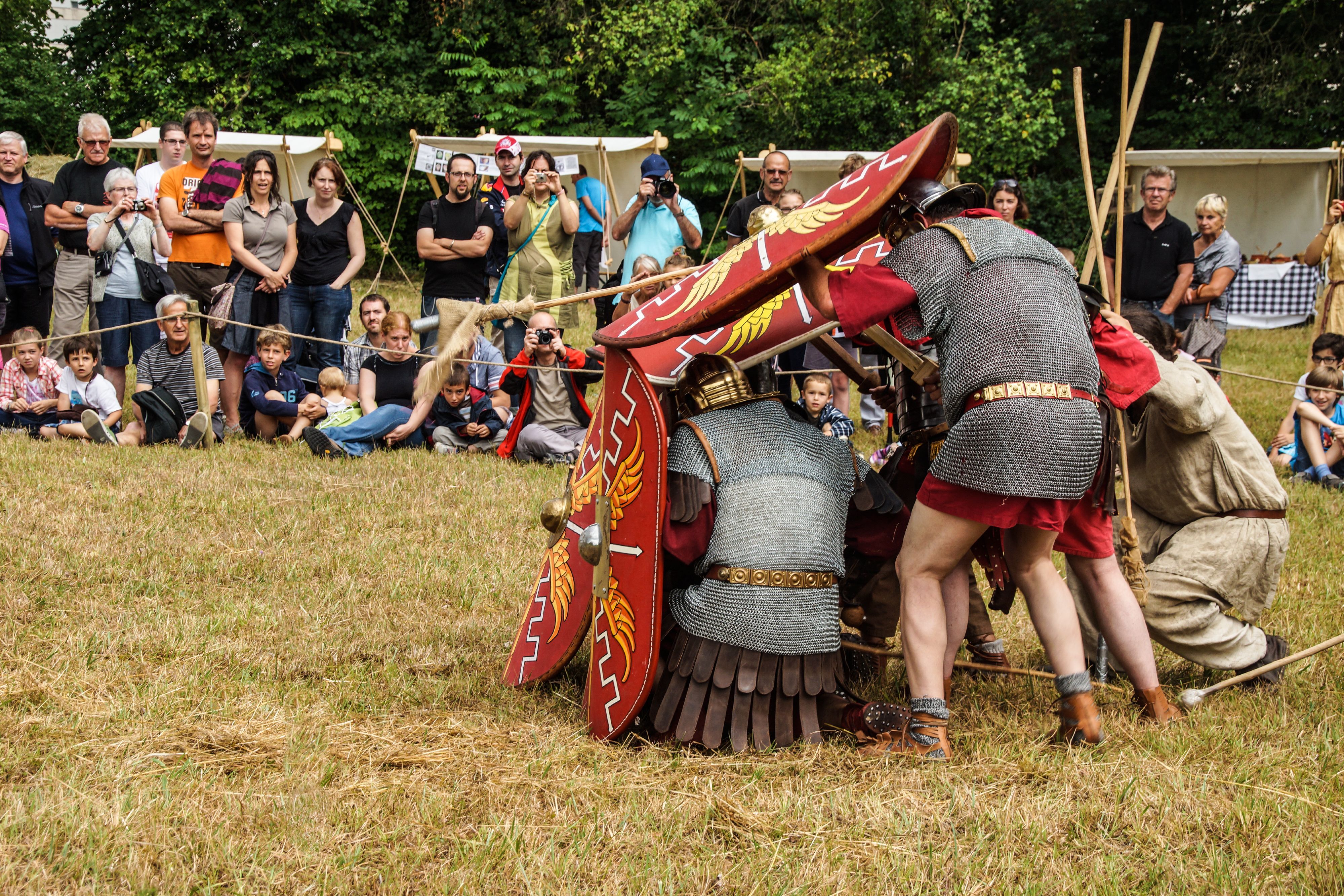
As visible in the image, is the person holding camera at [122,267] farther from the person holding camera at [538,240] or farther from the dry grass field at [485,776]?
the dry grass field at [485,776]

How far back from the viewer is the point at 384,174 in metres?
19.2

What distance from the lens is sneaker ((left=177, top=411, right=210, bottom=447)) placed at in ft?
22.2

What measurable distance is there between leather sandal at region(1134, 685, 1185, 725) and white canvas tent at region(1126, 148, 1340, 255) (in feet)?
42.7

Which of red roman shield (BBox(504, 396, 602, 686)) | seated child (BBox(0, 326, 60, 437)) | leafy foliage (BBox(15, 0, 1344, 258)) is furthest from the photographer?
leafy foliage (BBox(15, 0, 1344, 258))

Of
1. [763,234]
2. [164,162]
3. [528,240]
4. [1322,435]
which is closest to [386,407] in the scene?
[528,240]

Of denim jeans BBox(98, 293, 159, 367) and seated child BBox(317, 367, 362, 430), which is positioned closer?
seated child BBox(317, 367, 362, 430)

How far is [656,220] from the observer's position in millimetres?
8211

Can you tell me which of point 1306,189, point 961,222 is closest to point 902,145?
point 961,222

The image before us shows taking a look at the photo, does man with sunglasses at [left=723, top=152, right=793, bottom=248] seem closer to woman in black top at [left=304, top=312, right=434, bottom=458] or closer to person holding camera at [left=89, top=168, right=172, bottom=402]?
woman in black top at [left=304, top=312, right=434, bottom=458]

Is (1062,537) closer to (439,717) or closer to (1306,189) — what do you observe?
(439,717)

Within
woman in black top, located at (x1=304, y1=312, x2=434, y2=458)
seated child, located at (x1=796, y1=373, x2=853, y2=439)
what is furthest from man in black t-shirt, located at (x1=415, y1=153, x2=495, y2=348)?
seated child, located at (x1=796, y1=373, x2=853, y2=439)

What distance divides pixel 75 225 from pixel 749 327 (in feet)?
19.1

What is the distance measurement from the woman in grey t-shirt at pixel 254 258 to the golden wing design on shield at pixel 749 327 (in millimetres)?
4798

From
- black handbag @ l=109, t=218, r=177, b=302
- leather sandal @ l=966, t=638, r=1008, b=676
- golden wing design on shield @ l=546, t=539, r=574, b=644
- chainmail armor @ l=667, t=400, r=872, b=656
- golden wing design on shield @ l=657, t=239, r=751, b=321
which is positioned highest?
golden wing design on shield @ l=657, t=239, r=751, b=321
